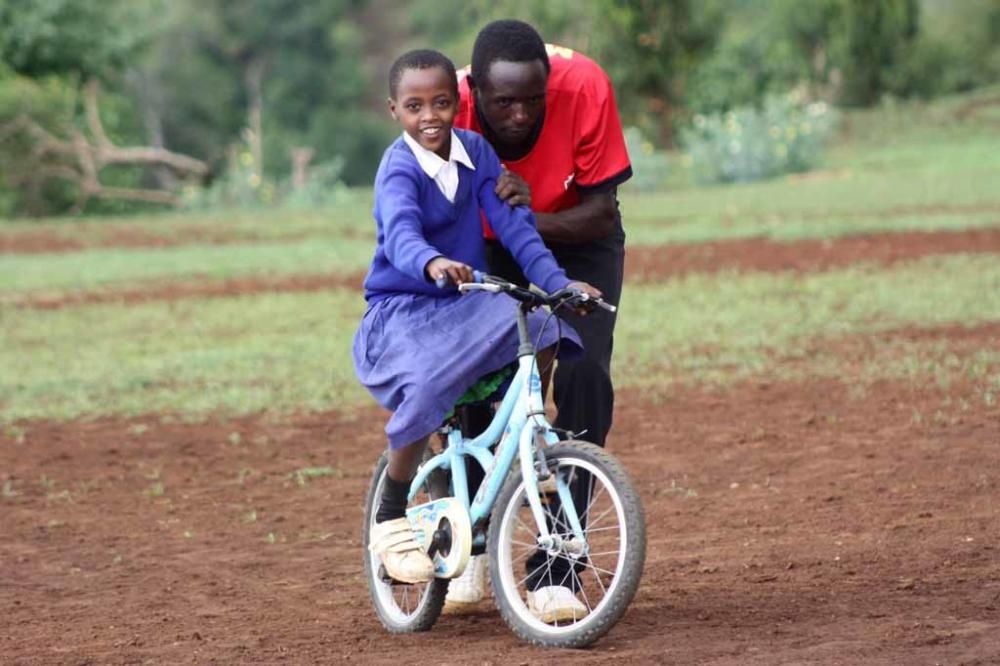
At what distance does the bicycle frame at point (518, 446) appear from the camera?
16.5ft

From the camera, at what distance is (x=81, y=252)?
74.6ft

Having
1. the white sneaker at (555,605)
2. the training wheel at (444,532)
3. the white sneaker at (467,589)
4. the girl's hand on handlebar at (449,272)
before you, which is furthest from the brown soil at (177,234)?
the girl's hand on handlebar at (449,272)

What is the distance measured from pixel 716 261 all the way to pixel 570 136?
1201 cm

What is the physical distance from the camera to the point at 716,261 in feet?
57.3

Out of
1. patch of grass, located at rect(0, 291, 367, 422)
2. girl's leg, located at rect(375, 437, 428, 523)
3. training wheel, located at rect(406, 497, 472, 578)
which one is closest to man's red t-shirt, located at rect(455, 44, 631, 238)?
girl's leg, located at rect(375, 437, 428, 523)

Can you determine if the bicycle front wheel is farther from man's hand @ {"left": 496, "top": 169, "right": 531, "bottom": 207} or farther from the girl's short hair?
the girl's short hair

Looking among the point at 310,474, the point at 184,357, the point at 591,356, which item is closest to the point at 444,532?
the point at 591,356

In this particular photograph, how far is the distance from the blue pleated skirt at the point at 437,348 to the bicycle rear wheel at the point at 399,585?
428 mm

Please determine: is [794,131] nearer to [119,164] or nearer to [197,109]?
[119,164]

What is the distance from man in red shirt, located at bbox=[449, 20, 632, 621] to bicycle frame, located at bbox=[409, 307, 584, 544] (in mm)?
291

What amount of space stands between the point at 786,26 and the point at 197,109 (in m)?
20.1

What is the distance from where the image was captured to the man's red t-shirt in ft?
18.4

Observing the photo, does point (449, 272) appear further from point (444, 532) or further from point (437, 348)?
point (444, 532)

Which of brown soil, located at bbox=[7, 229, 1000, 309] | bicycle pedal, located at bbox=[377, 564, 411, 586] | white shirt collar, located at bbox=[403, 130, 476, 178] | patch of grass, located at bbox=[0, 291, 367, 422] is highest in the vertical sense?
white shirt collar, located at bbox=[403, 130, 476, 178]
